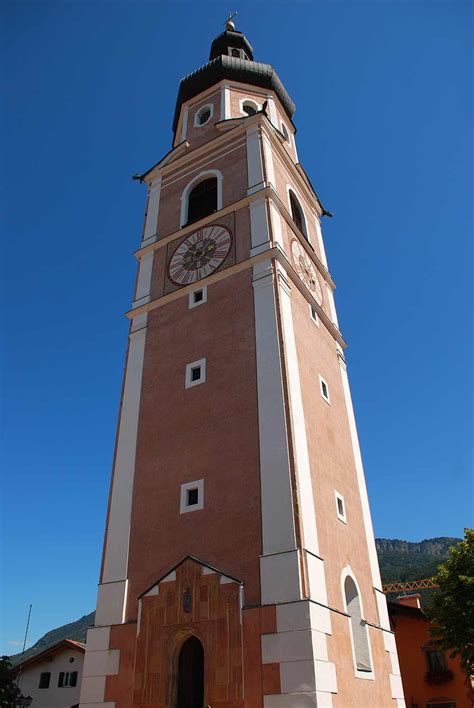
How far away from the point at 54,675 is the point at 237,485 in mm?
19034

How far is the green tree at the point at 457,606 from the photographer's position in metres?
16.4

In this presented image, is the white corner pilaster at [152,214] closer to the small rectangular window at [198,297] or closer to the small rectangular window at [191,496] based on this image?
the small rectangular window at [198,297]

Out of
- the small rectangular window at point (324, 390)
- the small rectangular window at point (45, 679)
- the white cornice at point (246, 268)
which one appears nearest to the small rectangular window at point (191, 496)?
the small rectangular window at point (324, 390)

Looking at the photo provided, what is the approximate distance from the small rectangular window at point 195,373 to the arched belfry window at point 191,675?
18.9 feet

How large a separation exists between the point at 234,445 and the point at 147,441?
107 inches

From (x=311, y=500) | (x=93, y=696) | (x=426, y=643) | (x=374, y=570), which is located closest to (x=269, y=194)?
(x=311, y=500)

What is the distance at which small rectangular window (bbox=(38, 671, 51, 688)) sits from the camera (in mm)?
25000

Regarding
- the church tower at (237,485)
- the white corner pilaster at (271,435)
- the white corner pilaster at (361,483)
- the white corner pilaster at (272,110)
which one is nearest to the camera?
the church tower at (237,485)

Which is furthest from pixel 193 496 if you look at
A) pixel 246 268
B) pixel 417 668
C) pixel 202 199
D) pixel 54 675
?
pixel 54 675

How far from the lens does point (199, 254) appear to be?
56.3ft

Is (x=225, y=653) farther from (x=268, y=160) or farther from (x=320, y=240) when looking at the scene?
(x=320, y=240)

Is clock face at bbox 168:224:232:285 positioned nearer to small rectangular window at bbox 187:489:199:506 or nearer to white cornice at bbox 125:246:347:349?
white cornice at bbox 125:246:347:349

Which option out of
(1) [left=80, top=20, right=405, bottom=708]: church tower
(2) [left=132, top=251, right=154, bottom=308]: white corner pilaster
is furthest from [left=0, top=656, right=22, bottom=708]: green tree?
(2) [left=132, top=251, right=154, bottom=308]: white corner pilaster

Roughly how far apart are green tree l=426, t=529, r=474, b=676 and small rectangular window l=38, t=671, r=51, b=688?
1711 centimetres
